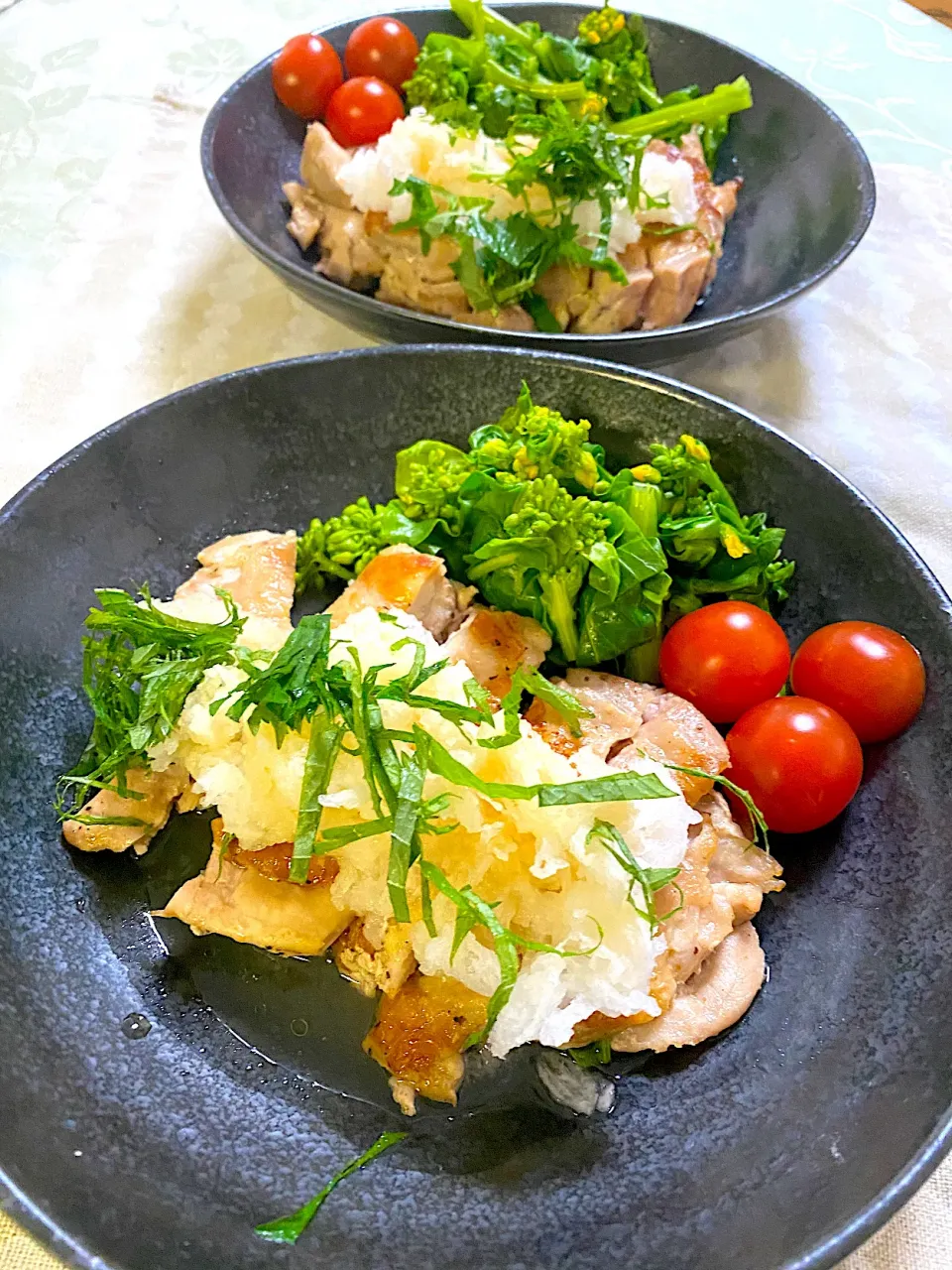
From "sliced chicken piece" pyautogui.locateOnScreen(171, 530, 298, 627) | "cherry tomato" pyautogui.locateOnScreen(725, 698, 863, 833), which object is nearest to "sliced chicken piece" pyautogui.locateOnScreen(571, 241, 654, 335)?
"sliced chicken piece" pyautogui.locateOnScreen(171, 530, 298, 627)

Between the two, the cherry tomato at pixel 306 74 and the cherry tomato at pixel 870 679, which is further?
the cherry tomato at pixel 306 74

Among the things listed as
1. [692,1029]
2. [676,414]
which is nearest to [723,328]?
[676,414]

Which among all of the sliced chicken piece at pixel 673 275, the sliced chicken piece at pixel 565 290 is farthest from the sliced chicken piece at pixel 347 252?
the sliced chicken piece at pixel 673 275

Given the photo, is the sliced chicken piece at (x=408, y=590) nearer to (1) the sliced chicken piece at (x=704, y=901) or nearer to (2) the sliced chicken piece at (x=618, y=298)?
(1) the sliced chicken piece at (x=704, y=901)

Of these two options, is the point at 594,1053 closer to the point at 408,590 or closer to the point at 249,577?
the point at 408,590

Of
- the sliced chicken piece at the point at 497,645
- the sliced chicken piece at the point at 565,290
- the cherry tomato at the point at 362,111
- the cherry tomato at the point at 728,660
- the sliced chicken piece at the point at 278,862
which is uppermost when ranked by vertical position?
the cherry tomato at the point at 362,111

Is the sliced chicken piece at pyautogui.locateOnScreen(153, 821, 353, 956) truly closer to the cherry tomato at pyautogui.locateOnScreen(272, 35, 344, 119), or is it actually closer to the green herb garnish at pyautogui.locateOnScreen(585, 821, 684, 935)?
the green herb garnish at pyautogui.locateOnScreen(585, 821, 684, 935)

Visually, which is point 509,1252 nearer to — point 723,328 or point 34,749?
point 34,749
